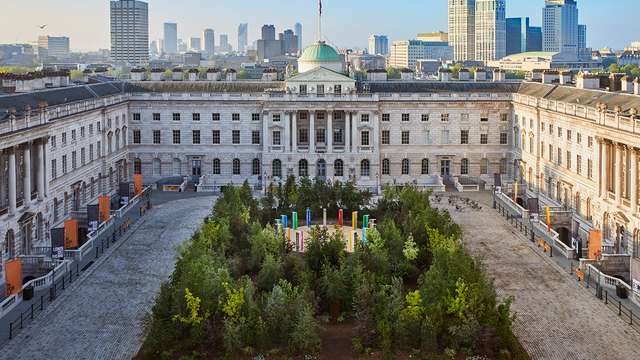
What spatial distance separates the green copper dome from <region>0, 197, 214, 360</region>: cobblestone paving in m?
39.6

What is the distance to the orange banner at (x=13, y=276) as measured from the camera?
2046 inches

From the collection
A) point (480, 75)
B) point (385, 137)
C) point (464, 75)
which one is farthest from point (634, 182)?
point (464, 75)

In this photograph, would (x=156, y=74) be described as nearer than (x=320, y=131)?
No

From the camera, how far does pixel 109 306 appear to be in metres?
51.3

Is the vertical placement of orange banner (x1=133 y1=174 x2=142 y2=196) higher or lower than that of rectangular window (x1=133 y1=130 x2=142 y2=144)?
lower

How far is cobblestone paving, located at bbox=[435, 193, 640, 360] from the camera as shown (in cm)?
4347

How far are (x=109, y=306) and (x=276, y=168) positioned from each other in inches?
1973

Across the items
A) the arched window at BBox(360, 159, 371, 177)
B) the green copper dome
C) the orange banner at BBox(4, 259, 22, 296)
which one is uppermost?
the green copper dome

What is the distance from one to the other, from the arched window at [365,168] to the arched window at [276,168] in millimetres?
9151

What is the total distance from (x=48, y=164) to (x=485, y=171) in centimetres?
4959

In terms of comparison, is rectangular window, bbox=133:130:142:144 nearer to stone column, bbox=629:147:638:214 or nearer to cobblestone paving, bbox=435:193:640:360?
cobblestone paving, bbox=435:193:640:360

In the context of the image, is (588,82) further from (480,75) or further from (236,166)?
(236,166)

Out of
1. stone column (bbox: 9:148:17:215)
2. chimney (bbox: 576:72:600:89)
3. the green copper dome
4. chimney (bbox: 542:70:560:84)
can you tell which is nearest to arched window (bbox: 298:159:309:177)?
the green copper dome

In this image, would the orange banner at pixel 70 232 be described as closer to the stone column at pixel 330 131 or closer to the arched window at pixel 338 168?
the stone column at pixel 330 131
